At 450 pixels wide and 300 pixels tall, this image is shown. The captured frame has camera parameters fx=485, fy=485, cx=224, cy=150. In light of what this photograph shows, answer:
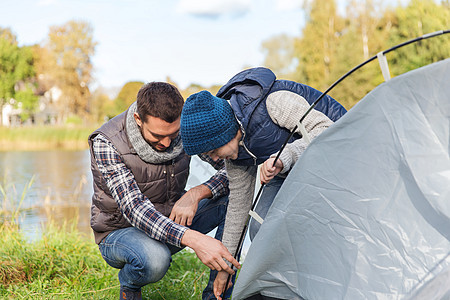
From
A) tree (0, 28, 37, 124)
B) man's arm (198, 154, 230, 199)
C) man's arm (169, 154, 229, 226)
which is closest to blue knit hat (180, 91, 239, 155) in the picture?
man's arm (169, 154, 229, 226)

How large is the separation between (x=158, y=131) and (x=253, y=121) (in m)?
0.49

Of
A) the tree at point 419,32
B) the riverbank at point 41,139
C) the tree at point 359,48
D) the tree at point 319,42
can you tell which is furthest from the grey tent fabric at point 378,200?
the tree at point 319,42

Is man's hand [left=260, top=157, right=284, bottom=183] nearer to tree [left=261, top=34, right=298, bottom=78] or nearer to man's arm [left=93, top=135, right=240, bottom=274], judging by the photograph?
man's arm [left=93, top=135, right=240, bottom=274]

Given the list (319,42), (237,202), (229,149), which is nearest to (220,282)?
(237,202)

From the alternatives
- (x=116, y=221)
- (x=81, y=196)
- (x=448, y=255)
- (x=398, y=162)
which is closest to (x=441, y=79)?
(x=398, y=162)

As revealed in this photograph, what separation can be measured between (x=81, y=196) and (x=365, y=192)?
21.0 feet

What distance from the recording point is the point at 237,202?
2203 mm

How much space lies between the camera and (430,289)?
4.89 ft

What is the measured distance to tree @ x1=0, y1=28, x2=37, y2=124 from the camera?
32.3m

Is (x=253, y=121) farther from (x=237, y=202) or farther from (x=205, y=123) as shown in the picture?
(x=237, y=202)

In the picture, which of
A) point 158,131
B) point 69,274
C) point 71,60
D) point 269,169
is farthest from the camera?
point 71,60

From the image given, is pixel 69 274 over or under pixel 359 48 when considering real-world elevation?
under

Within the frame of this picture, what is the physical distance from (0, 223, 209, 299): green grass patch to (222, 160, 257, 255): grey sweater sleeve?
58 cm

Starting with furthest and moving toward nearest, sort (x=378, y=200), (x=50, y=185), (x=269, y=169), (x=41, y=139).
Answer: (x=41, y=139), (x=50, y=185), (x=269, y=169), (x=378, y=200)
